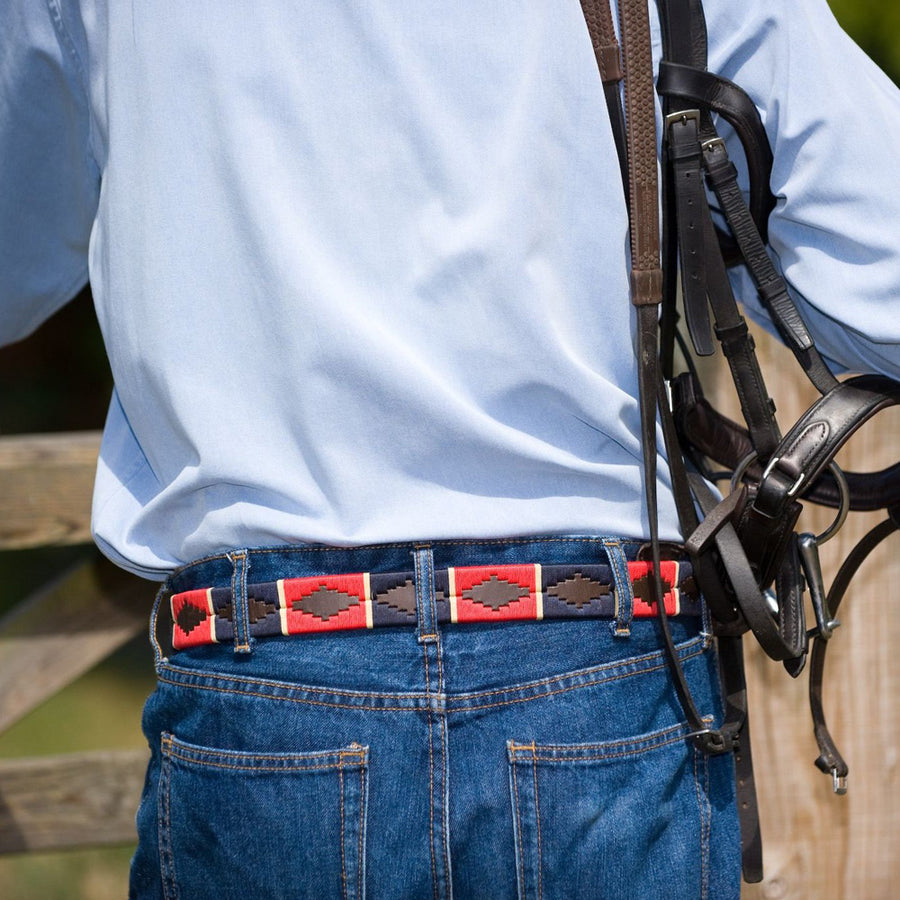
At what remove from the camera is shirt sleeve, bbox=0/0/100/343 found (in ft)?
3.89

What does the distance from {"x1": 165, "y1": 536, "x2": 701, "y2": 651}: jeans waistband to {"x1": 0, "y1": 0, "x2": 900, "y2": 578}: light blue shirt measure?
2 centimetres

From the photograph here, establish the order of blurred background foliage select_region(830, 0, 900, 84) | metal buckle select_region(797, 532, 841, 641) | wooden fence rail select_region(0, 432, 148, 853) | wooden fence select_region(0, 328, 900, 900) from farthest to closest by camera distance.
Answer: blurred background foliage select_region(830, 0, 900, 84) → wooden fence rail select_region(0, 432, 148, 853) → wooden fence select_region(0, 328, 900, 900) → metal buckle select_region(797, 532, 841, 641)

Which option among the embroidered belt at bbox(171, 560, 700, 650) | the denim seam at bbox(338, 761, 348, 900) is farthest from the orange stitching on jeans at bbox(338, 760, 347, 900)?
the embroidered belt at bbox(171, 560, 700, 650)

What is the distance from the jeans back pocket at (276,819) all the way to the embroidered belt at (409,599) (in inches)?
4.9

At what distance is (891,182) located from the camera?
3.61ft

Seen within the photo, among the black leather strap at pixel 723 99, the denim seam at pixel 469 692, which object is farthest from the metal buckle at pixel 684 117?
the denim seam at pixel 469 692

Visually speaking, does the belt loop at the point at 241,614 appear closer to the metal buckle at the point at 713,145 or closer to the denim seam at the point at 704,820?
the denim seam at the point at 704,820

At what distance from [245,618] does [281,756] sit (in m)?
0.14

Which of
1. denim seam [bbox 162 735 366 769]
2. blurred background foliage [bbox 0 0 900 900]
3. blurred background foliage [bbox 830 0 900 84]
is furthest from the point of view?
blurred background foliage [bbox 830 0 900 84]

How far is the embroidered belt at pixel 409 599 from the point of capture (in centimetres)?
102

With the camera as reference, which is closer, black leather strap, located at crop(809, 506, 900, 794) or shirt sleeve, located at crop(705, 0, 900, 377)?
shirt sleeve, located at crop(705, 0, 900, 377)

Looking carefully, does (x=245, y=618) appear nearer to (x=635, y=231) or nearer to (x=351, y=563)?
(x=351, y=563)

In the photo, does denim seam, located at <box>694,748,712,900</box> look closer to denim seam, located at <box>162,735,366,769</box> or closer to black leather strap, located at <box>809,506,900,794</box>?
black leather strap, located at <box>809,506,900,794</box>

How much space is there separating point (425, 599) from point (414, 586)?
0.02 metres
